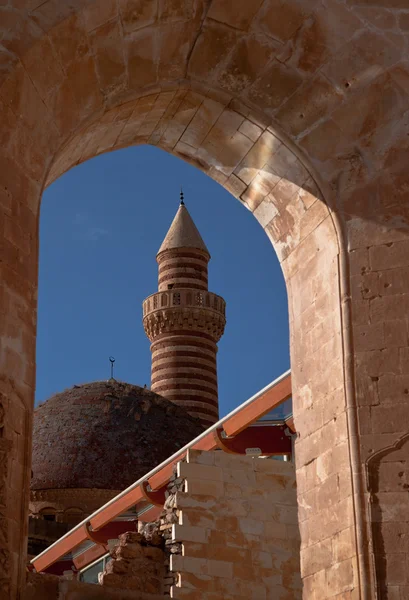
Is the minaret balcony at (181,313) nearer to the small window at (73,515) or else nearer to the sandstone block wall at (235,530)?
the small window at (73,515)

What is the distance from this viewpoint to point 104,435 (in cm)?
2884

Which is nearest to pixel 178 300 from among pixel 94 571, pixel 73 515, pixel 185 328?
pixel 185 328

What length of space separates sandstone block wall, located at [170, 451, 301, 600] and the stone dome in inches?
609

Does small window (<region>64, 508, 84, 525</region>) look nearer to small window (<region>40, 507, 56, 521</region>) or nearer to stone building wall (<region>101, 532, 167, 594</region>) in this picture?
small window (<region>40, 507, 56, 521</region>)

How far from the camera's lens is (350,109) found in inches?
308

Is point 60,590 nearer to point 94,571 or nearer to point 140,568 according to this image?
point 140,568

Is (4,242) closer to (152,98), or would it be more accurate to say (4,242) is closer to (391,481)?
(152,98)

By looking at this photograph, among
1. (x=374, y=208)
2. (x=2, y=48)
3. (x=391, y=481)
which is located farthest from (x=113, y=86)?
(x=391, y=481)

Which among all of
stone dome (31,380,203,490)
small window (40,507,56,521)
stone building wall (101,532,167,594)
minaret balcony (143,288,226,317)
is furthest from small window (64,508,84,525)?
stone building wall (101,532,167,594)

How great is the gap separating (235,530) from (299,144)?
Answer: 239 inches

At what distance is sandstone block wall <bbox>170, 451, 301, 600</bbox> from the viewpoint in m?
12.1

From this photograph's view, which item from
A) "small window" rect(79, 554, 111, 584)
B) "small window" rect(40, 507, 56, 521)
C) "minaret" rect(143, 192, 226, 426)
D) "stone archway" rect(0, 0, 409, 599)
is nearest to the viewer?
"stone archway" rect(0, 0, 409, 599)

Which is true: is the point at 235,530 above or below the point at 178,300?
below

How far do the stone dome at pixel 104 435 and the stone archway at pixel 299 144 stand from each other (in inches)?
813
